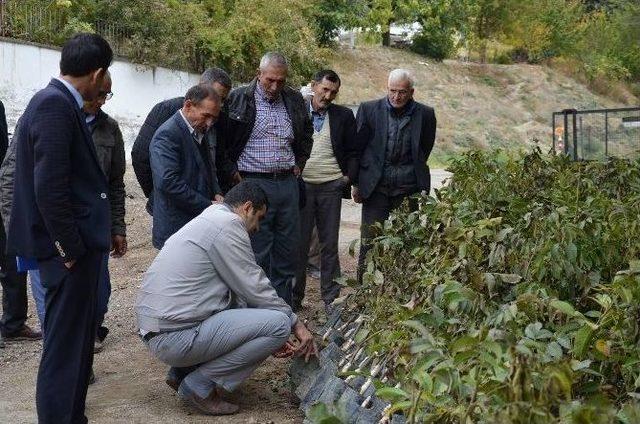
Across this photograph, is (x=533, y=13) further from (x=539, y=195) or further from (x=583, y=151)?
(x=539, y=195)

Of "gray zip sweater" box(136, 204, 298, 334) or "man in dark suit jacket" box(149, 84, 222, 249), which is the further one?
"man in dark suit jacket" box(149, 84, 222, 249)

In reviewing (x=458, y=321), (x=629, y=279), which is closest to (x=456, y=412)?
(x=458, y=321)

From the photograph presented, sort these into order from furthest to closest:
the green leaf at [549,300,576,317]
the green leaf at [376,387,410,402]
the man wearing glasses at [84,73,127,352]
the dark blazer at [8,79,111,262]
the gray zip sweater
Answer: the man wearing glasses at [84,73,127,352] < the gray zip sweater < the dark blazer at [8,79,111,262] < the green leaf at [549,300,576,317] < the green leaf at [376,387,410,402]

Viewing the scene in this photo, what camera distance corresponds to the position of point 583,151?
16.0 meters

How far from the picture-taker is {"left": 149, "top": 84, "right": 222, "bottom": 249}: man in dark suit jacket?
6.51 metres

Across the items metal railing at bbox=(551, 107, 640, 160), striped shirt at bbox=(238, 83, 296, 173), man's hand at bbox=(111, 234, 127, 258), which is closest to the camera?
man's hand at bbox=(111, 234, 127, 258)

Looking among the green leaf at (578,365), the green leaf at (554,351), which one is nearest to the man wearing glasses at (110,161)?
the green leaf at (554,351)

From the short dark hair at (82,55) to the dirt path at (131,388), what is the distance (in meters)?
1.91

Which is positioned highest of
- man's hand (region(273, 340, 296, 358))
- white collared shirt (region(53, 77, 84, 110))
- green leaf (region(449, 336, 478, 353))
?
white collared shirt (region(53, 77, 84, 110))

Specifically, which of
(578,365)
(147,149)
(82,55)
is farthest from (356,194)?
(578,365)

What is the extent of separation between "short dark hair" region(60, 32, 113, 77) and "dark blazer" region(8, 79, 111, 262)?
10 cm

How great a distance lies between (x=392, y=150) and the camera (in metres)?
8.12

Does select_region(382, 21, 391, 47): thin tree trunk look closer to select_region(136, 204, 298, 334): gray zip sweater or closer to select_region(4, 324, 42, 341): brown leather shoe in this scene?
select_region(4, 324, 42, 341): brown leather shoe

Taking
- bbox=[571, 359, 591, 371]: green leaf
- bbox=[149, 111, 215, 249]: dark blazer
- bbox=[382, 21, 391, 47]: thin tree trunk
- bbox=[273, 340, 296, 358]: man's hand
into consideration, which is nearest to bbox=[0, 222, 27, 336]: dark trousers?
bbox=[149, 111, 215, 249]: dark blazer
